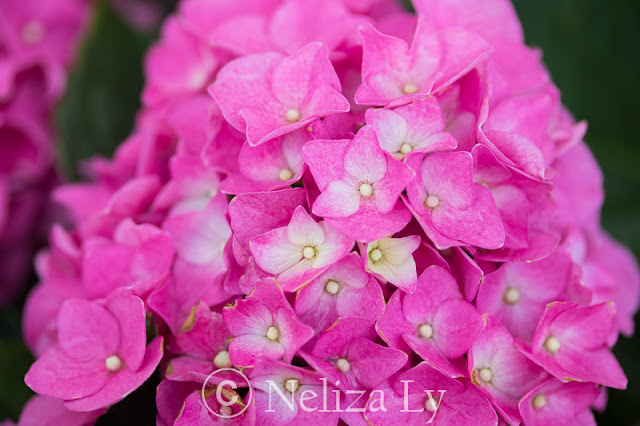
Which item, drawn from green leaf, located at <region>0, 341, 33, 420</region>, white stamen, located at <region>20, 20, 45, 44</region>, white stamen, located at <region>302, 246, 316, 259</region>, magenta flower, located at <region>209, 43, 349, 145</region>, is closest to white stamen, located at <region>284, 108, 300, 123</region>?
magenta flower, located at <region>209, 43, 349, 145</region>

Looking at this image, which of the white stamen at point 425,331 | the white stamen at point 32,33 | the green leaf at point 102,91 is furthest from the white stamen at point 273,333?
the white stamen at point 32,33

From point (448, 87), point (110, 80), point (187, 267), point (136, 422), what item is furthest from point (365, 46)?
point (110, 80)

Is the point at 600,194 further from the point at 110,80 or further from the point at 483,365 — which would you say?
the point at 110,80

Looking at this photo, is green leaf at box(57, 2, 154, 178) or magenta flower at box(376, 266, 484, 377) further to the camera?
green leaf at box(57, 2, 154, 178)

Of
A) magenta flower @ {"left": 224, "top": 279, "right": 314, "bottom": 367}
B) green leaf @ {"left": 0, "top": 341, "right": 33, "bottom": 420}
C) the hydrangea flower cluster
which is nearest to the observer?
magenta flower @ {"left": 224, "top": 279, "right": 314, "bottom": 367}

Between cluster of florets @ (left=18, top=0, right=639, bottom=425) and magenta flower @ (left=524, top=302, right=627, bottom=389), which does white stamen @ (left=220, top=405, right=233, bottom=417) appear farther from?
magenta flower @ (left=524, top=302, right=627, bottom=389)

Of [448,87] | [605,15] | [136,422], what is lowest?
[136,422]

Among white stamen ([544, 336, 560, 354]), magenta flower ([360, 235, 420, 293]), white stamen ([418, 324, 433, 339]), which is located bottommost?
white stamen ([544, 336, 560, 354])

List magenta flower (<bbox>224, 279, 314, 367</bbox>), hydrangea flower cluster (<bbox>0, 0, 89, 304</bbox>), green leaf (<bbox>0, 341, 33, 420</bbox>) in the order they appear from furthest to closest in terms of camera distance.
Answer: hydrangea flower cluster (<bbox>0, 0, 89, 304</bbox>) < green leaf (<bbox>0, 341, 33, 420</bbox>) < magenta flower (<bbox>224, 279, 314, 367</bbox>)
